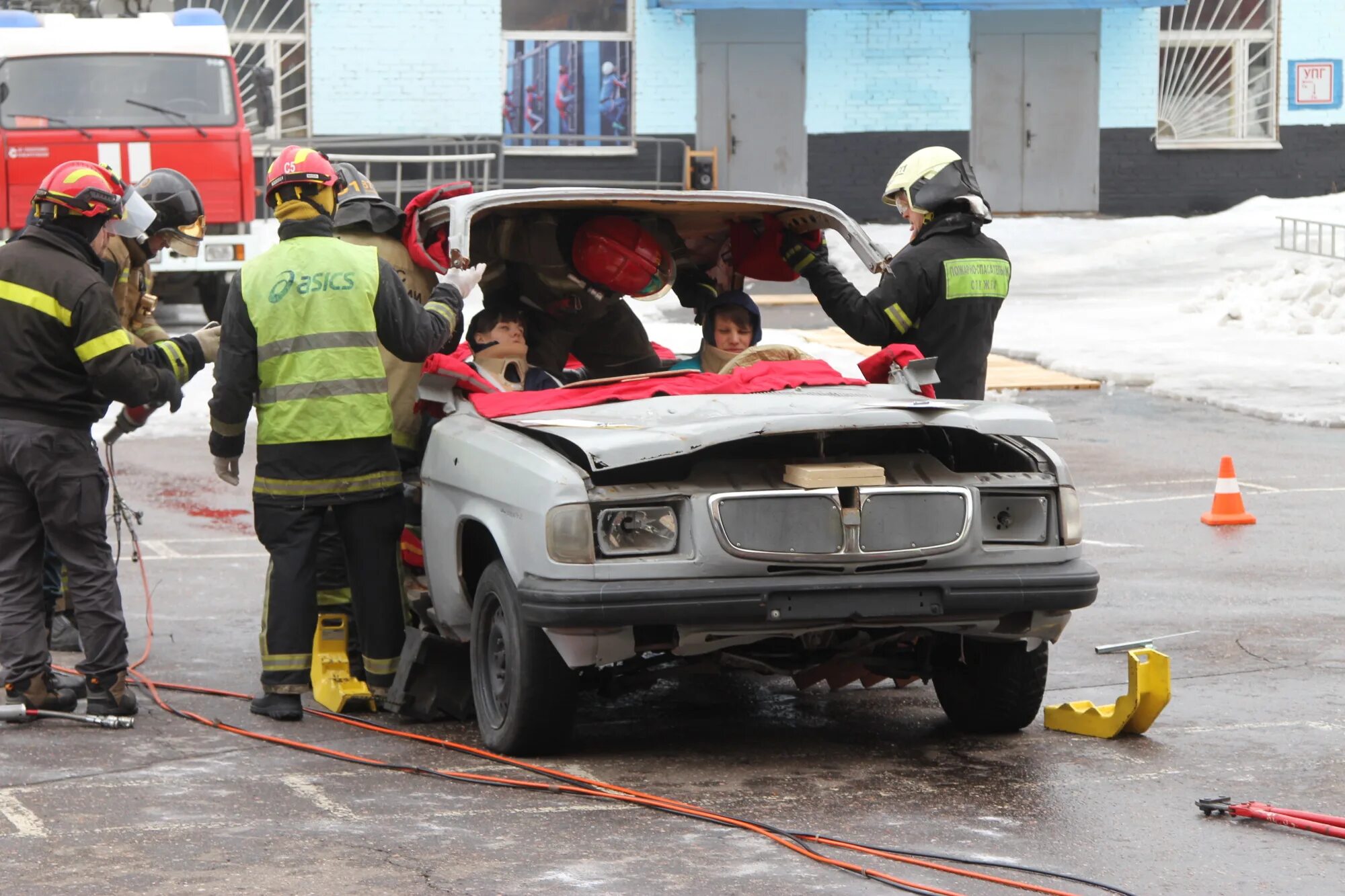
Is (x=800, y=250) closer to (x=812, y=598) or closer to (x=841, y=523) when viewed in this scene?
(x=841, y=523)

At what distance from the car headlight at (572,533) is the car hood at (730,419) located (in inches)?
5.6

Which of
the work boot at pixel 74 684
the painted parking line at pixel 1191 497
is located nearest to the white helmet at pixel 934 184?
the work boot at pixel 74 684

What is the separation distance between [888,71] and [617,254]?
22312 millimetres

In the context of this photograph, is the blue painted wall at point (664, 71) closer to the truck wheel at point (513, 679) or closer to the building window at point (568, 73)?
the building window at point (568, 73)

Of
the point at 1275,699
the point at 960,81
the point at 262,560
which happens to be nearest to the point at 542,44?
the point at 960,81

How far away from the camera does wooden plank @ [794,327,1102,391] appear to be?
17.2 m

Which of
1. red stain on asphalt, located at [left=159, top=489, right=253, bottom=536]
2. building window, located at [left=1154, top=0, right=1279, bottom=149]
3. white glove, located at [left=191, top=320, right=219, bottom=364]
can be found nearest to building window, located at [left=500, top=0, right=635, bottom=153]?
building window, located at [left=1154, top=0, right=1279, bottom=149]

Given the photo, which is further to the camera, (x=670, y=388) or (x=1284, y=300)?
(x=1284, y=300)

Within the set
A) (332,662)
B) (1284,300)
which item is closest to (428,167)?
(1284,300)

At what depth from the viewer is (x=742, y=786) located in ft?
18.9

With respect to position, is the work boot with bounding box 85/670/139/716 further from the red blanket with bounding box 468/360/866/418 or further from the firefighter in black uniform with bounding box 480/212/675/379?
the firefighter in black uniform with bounding box 480/212/675/379

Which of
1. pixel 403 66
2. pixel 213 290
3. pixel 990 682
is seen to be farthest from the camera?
pixel 403 66

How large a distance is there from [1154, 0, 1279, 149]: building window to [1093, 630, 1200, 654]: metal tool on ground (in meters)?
22.9

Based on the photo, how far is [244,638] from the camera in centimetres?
841
